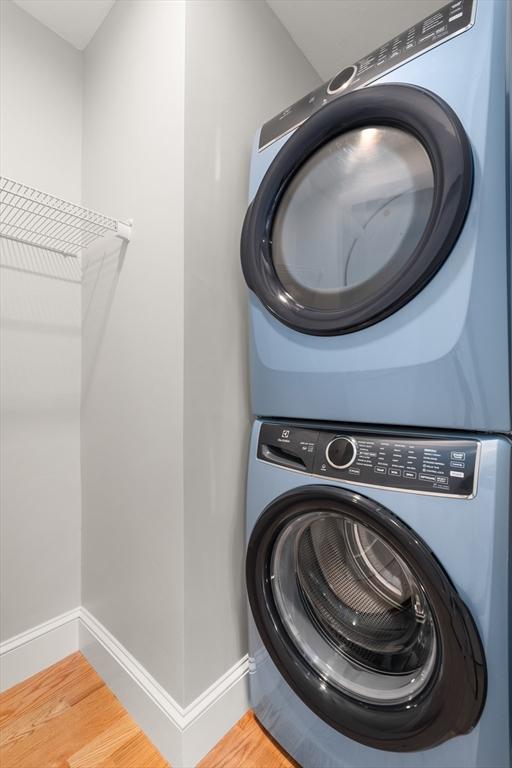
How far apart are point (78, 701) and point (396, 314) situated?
159 centimetres

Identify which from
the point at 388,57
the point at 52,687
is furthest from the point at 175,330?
the point at 52,687

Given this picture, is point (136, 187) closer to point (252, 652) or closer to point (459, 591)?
point (459, 591)

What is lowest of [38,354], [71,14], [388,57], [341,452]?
[341,452]

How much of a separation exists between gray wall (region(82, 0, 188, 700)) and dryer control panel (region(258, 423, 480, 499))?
33 centimetres

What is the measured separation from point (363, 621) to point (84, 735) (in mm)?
938

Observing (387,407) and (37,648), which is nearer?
(387,407)

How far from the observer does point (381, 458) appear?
2.78 ft

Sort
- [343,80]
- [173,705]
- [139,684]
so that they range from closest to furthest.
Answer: [343,80], [173,705], [139,684]

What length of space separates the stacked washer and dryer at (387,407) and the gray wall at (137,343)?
0.24 meters

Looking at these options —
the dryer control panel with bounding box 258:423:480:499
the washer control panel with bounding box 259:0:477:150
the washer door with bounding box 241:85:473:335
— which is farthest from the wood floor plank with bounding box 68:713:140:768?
the washer control panel with bounding box 259:0:477:150

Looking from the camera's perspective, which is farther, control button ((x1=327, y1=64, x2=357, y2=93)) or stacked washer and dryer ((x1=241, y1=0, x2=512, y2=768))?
control button ((x1=327, y1=64, x2=357, y2=93))

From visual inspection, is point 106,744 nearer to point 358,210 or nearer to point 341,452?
point 341,452

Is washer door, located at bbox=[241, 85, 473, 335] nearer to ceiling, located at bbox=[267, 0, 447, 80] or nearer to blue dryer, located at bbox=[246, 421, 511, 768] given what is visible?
blue dryer, located at bbox=[246, 421, 511, 768]

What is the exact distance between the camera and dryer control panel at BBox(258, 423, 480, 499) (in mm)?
749
